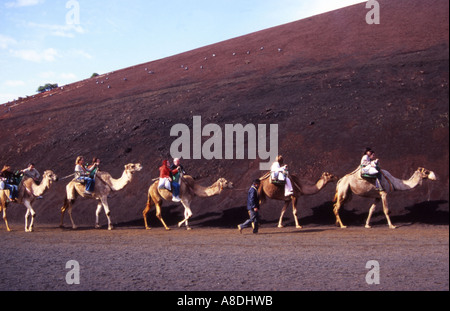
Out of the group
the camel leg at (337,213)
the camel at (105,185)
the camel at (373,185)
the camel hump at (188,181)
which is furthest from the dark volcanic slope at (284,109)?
the camel at (105,185)

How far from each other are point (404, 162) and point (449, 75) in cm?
1966

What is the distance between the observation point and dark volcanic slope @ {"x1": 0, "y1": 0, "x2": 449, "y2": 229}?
21578 mm

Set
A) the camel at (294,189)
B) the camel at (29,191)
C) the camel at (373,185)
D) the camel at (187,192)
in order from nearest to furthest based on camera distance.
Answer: the camel at (373,185) → the camel at (294,189) → the camel at (187,192) → the camel at (29,191)

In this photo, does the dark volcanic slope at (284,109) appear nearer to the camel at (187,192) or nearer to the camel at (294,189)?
the camel at (294,189)

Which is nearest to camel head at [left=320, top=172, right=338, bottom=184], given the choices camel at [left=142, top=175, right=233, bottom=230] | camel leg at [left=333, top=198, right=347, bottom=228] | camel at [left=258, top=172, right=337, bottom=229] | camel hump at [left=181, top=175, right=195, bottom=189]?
camel at [left=258, top=172, right=337, bottom=229]

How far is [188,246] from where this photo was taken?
1306 cm

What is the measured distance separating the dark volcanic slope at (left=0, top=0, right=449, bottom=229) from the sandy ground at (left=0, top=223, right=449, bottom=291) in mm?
4124

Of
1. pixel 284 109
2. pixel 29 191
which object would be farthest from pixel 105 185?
pixel 284 109

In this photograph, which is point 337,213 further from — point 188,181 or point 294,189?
point 188,181

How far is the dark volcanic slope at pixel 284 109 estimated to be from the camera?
21578 millimetres

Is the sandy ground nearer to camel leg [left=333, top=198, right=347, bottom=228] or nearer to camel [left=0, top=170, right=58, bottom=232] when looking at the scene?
camel leg [left=333, top=198, right=347, bottom=228]

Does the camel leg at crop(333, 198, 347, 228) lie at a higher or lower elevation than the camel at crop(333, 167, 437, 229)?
lower

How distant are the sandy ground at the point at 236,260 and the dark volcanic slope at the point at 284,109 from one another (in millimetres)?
4124

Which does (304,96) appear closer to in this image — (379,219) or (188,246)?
(379,219)
